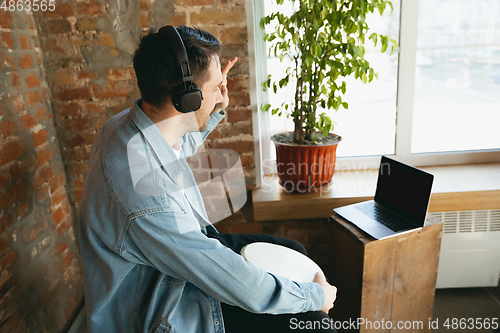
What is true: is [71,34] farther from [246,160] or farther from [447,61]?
[447,61]

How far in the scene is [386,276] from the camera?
4.63 ft

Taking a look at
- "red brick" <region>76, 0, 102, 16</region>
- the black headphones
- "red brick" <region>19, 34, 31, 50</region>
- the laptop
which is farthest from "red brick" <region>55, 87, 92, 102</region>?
the laptop

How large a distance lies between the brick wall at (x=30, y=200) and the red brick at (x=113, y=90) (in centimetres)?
23

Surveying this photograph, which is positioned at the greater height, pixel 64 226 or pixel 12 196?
pixel 12 196

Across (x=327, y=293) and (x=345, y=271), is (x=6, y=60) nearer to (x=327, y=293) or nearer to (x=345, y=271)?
(x=327, y=293)

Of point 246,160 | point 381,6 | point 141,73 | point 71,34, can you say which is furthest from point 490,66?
point 71,34

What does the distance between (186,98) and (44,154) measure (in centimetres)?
100

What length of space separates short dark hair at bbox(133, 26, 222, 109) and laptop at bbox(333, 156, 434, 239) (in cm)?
90

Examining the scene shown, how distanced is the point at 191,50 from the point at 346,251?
1025 millimetres

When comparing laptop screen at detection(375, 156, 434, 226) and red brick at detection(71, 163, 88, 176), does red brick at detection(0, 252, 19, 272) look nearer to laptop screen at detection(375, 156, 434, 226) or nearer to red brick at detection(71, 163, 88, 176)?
red brick at detection(71, 163, 88, 176)

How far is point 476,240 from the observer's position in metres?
1.77

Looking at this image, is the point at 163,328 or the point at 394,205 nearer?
the point at 163,328

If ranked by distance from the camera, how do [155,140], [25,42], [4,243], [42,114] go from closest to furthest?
[155,140] < [4,243] < [25,42] < [42,114]

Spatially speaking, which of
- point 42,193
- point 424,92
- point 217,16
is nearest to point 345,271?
point 424,92
